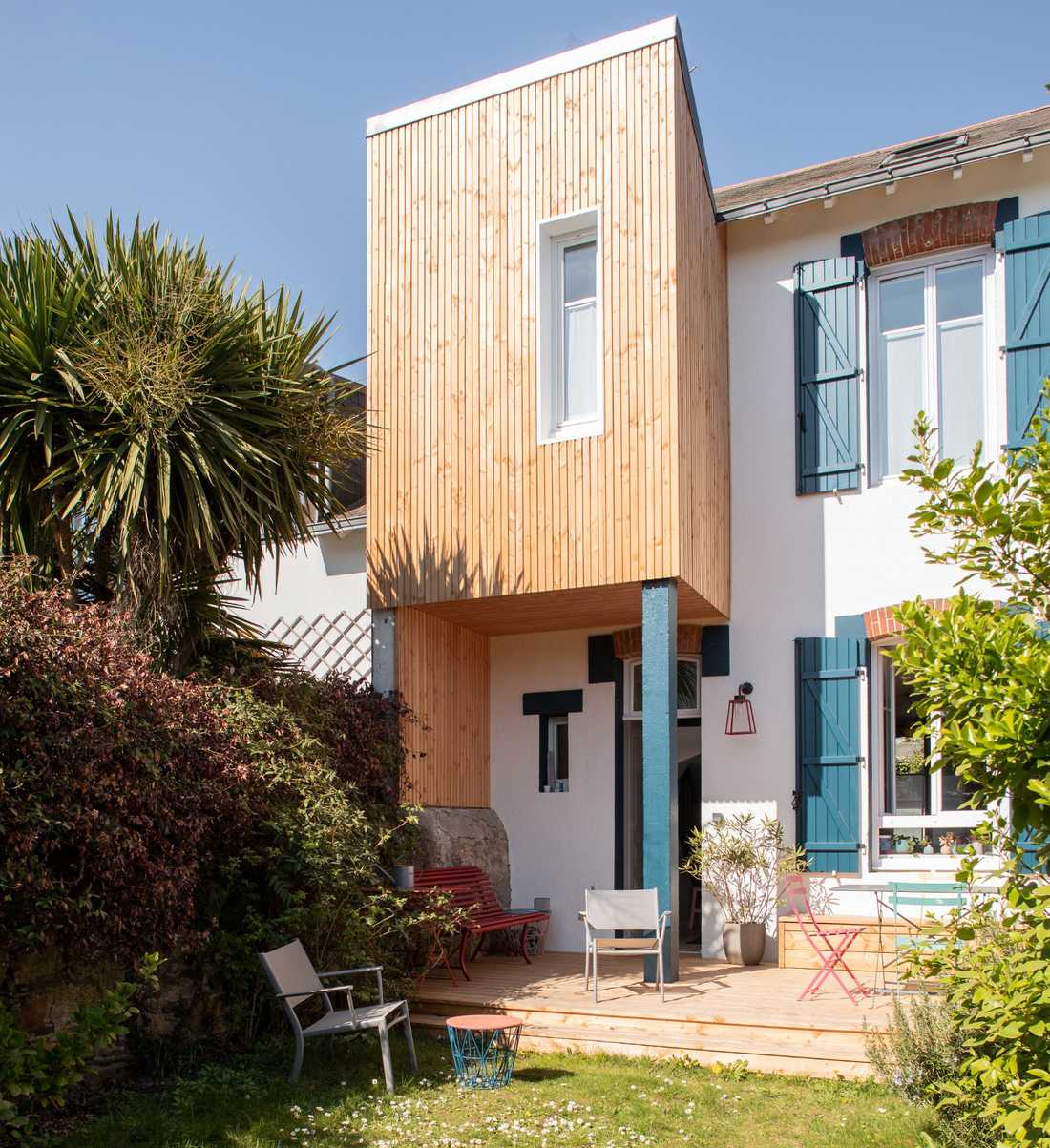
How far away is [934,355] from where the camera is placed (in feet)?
29.2

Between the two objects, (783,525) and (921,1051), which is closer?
(921,1051)

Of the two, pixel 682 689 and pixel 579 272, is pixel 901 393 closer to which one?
pixel 579 272

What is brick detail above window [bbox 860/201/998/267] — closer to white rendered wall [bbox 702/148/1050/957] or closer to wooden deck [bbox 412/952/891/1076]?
white rendered wall [bbox 702/148/1050/957]

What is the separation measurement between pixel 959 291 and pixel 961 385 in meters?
0.72

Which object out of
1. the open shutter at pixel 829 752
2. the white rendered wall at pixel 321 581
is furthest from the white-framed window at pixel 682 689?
the white rendered wall at pixel 321 581

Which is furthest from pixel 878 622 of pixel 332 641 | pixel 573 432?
pixel 332 641

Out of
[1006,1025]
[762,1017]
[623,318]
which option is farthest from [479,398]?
[1006,1025]

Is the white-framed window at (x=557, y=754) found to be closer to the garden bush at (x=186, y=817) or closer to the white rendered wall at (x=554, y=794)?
the white rendered wall at (x=554, y=794)

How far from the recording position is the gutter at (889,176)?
8.36m

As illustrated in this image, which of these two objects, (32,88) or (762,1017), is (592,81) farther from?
(762,1017)

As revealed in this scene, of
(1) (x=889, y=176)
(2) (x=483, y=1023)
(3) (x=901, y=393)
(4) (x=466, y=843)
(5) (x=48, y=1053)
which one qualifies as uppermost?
(1) (x=889, y=176)

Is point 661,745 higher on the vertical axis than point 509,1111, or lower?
higher

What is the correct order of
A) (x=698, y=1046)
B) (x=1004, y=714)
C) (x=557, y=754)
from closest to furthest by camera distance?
(x=1004, y=714)
(x=698, y=1046)
(x=557, y=754)

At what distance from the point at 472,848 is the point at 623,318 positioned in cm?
423
